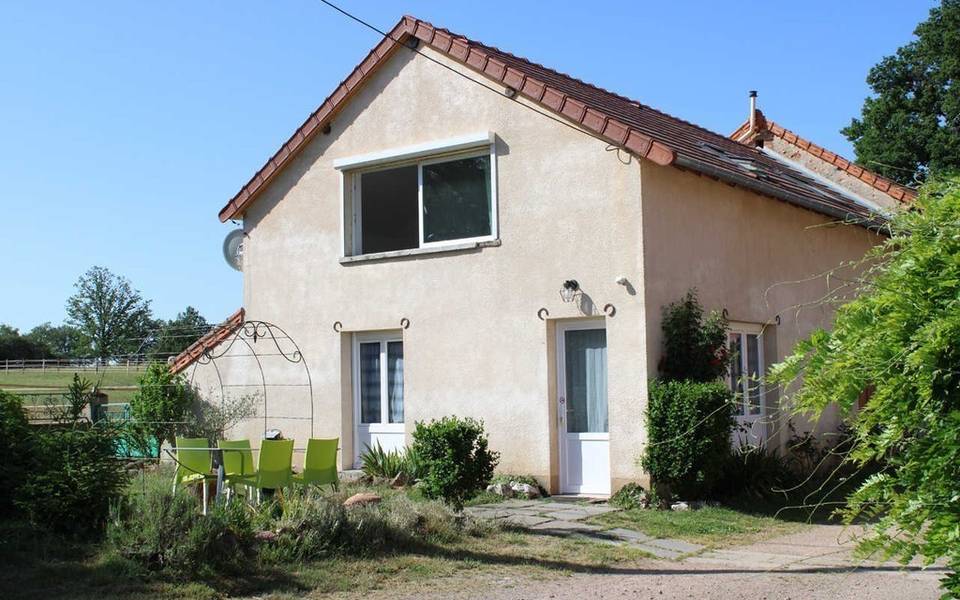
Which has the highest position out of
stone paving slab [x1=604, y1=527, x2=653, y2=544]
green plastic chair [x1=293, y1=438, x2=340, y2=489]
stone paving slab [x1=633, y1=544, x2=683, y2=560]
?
green plastic chair [x1=293, y1=438, x2=340, y2=489]

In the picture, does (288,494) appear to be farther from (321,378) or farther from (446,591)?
(321,378)

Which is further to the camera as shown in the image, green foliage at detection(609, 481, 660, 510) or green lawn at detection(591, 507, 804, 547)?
green foliage at detection(609, 481, 660, 510)

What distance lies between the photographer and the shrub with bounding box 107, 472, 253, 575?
7.43m

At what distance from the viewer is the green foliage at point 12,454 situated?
8547 millimetres

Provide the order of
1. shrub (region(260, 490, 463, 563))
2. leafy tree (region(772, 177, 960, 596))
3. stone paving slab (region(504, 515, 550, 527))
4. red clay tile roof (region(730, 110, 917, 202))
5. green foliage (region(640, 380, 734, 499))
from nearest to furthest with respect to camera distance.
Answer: leafy tree (region(772, 177, 960, 596)) → shrub (region(260, 490, 463, 563)) → stone paving slab (region(504, 515, 550, 527)) → green foliage (region(640, 380, 734, 499)) → red clay tile roof (region(730, 110, 917, 202))

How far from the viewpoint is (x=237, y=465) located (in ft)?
33.6

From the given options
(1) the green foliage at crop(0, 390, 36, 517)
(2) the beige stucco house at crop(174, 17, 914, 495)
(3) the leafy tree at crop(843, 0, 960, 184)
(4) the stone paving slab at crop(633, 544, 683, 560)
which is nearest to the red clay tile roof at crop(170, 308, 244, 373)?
(2) the beige stucco house at crop(174, 17, 914, 495)

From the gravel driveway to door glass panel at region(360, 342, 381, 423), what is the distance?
6482 millimetres

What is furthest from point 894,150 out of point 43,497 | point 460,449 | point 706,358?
point 43,497

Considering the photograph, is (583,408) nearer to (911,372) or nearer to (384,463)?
(384,463)

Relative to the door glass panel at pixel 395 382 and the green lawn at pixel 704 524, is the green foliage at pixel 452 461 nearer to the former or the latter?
the green lawn at pixel 704 524

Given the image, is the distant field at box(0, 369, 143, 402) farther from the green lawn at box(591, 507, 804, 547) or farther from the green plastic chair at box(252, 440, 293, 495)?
the green lawn at box(591, 507, 804, 547)

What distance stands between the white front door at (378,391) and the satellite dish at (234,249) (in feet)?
9.71

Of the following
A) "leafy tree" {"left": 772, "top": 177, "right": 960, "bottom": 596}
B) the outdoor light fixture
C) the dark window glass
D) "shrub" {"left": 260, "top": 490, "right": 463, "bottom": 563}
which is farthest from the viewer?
the dark window glass
